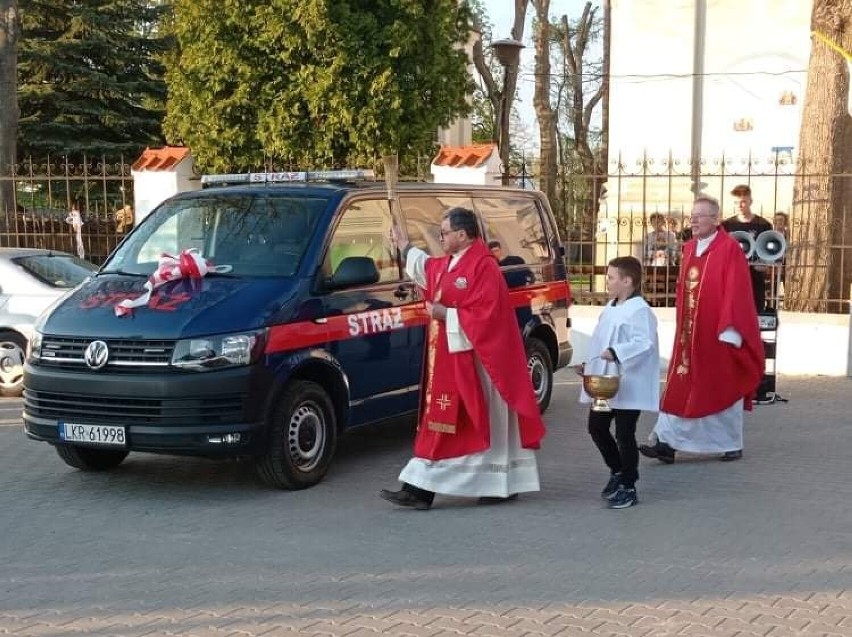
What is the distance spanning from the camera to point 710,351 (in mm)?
8219

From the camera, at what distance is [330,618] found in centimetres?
501

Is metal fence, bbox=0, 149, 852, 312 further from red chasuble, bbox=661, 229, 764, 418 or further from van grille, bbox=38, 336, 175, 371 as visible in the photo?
van grille, bbox=38, 336, 175, 371

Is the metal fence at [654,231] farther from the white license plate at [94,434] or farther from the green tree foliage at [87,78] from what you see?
the green tree foliage at [87,78]

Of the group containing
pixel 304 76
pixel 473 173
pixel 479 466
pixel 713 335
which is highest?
pixel 304 76

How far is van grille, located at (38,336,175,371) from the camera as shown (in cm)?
677

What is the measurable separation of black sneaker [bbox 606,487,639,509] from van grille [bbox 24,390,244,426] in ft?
7.58

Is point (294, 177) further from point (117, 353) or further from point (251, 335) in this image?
point (117, 353)

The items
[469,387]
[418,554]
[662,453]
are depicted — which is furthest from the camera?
[662,453]

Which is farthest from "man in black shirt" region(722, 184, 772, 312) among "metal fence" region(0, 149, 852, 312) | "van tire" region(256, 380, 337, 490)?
"van tire" region(256, 380, 337, 490)

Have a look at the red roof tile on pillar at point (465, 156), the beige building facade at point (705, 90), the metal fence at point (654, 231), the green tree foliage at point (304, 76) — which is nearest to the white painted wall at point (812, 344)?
the metal fence at point (654, 231)

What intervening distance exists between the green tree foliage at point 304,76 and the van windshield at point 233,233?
1423cm

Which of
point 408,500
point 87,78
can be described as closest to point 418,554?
point 408,500

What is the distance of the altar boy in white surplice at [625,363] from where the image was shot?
679 centimetres

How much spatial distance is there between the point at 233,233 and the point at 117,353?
52.2 inches
